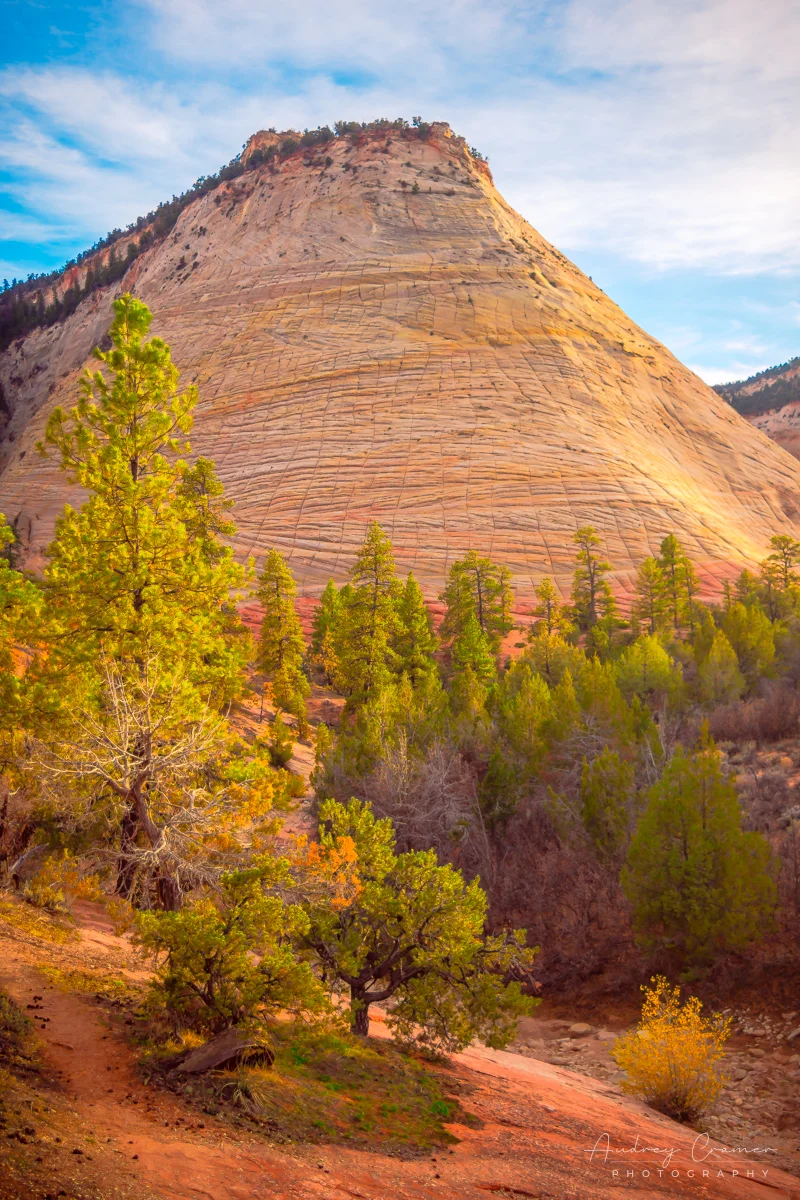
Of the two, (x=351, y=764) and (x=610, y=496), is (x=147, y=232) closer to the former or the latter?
(x=610, y=496)

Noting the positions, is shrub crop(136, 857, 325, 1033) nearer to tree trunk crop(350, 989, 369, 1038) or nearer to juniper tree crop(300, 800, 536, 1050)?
juniper tree crop(300, 800, 536, 1050)

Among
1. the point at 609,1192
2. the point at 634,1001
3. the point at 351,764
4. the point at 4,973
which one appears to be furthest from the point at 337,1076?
the point at 351,764

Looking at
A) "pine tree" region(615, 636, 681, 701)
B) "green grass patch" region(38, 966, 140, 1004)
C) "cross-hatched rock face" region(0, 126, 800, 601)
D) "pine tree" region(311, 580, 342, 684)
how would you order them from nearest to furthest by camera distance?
"green grass patch" region(38, 966, 140, 1004)
"pine tree" region(615, 636, 681, 701)
"pine tree" region(311, 580, 342, 684)
"cross-hatched rock face" region(0, 126, 800, 601)

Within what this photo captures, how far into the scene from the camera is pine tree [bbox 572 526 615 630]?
45844 mm

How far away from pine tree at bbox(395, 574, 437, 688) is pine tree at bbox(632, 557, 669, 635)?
1514 centimetres

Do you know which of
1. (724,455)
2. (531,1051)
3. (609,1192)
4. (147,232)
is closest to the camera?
(609,1192)

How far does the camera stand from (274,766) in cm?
3086

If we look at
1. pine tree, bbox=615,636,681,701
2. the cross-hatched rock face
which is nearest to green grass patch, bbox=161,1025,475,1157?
pine tree, bbox=615,636,681,701

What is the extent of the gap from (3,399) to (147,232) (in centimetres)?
2995

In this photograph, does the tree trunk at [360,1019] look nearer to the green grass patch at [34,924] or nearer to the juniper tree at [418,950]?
the juniper tree at [418,950]

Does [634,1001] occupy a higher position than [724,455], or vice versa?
[724,455]

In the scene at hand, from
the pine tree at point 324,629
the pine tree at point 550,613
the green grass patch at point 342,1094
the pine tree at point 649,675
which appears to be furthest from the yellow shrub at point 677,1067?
the pine tree at point 324,629

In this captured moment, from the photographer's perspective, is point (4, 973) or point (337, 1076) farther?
point (337, 1076)

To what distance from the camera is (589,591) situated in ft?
163
